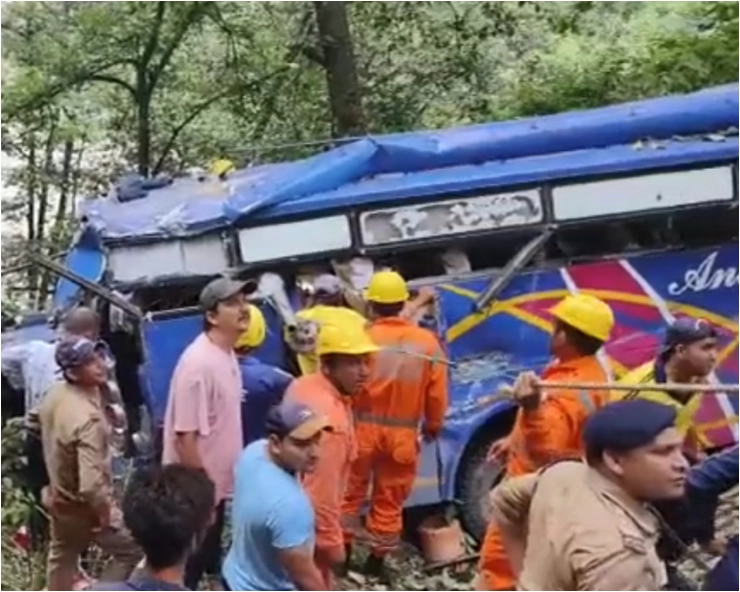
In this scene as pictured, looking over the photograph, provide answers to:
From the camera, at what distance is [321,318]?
5246 millimetres

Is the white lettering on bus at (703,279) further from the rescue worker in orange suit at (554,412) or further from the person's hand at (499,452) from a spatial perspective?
the rescue worker in orange suit at (554,412)

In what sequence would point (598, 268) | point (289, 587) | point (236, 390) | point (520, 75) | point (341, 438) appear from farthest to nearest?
point (520, 75)
point (598, 268)
point (236, 390)
point (341, 438)
point (289, 587)

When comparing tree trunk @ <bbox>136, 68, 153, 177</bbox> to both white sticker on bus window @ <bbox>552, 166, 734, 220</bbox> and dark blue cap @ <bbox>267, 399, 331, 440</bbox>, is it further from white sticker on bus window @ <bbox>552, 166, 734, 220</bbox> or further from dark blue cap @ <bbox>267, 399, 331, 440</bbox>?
dark blue cap @ <bbox>267, 399, 331, 440</bbox>

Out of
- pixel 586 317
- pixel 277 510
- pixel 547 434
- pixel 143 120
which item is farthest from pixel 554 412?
pixel 143 120

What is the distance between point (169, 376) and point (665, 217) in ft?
7.09

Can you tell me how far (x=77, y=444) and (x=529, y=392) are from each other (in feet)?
5.29

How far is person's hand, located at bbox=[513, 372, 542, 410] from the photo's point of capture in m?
4.26

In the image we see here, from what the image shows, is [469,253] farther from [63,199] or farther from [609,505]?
[63,199]

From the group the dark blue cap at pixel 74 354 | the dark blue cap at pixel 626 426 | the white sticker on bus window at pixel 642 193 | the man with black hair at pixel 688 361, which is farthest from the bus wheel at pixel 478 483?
the dark blue cap at pixel 626 426

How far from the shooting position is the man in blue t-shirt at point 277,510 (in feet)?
12.0

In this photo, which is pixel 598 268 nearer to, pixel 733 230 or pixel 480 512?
pixel 733 230

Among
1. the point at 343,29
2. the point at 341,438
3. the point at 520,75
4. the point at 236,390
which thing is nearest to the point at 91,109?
the point at 343,29

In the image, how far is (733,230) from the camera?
607cm

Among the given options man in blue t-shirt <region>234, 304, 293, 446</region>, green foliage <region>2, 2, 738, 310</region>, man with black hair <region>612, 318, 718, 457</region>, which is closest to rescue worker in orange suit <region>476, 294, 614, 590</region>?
man with black hair <region>612, 318, 718, 457</region>
